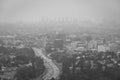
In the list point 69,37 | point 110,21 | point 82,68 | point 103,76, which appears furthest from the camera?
point 110,21

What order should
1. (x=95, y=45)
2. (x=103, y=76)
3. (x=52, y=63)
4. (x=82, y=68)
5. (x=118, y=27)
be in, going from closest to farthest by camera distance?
(x=103, y=76)
(x=82, y=68)
(x=52, y=63)
(x=95, y=45)
(x=118, y=27)

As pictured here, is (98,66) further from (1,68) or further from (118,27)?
(118,27)

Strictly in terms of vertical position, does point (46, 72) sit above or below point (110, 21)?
below

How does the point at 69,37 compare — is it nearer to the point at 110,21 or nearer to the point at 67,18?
the point at 110,21

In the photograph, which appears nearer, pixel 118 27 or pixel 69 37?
pixel 69 37

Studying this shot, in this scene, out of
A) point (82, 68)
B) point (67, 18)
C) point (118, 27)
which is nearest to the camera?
point (82, 68)

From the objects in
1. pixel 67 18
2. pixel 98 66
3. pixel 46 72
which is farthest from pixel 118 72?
pixel 67 18

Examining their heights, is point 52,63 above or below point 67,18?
below

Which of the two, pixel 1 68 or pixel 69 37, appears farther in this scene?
pixel 69 37

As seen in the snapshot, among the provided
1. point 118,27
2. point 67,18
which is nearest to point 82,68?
point 118,27
